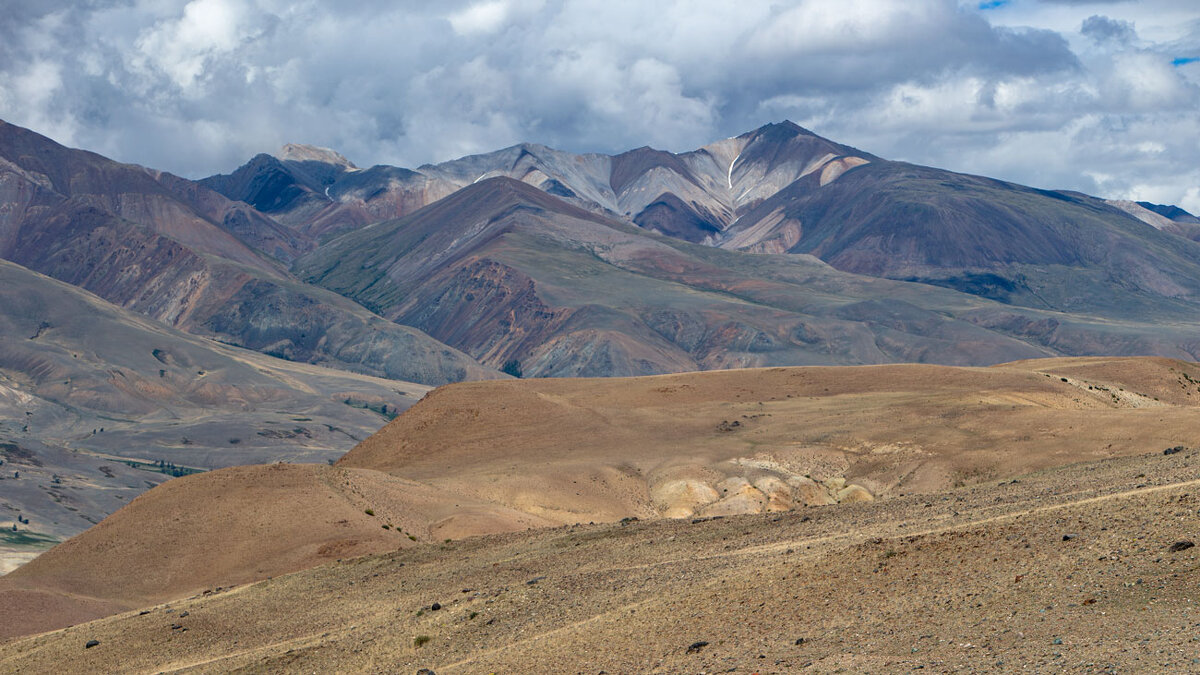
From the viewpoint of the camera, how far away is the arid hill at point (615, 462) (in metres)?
53.8

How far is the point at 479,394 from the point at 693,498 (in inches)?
939

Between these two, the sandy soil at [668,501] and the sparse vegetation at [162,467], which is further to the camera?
the sparse vegetation at [162,467]

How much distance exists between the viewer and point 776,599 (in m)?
27.7

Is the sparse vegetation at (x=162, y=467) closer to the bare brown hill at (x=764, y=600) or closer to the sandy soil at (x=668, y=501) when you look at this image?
the sandy soil at (x=668, y=501)

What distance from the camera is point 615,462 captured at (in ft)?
228

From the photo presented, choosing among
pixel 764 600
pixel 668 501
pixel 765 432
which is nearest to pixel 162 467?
pixel 765 432

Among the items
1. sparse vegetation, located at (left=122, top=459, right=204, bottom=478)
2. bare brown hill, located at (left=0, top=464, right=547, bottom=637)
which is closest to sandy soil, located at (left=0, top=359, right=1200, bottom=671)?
bare brown hill, located at (left=0, top=464, right=547, bottom=637)

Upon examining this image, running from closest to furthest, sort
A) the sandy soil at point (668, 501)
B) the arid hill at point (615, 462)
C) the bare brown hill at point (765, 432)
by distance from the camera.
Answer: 1. the sandy soil at point (668, 501)
2. the arid hill at point (615, 462)
3. the bare brown hill at point (765, 432)

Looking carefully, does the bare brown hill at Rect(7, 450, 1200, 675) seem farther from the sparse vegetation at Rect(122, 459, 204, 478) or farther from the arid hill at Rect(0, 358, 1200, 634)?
the sparse vegetation at Rect(122, 459, 204, 478)

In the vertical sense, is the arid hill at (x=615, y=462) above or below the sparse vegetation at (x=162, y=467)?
above

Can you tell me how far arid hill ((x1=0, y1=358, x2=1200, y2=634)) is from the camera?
176ft

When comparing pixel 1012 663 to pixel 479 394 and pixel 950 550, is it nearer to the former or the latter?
pixel 950 550

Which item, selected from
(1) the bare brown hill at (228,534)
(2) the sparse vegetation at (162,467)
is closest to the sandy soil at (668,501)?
(1) the bare brown hill at (228,534)

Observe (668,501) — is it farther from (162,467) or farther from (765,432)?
(162,467)
